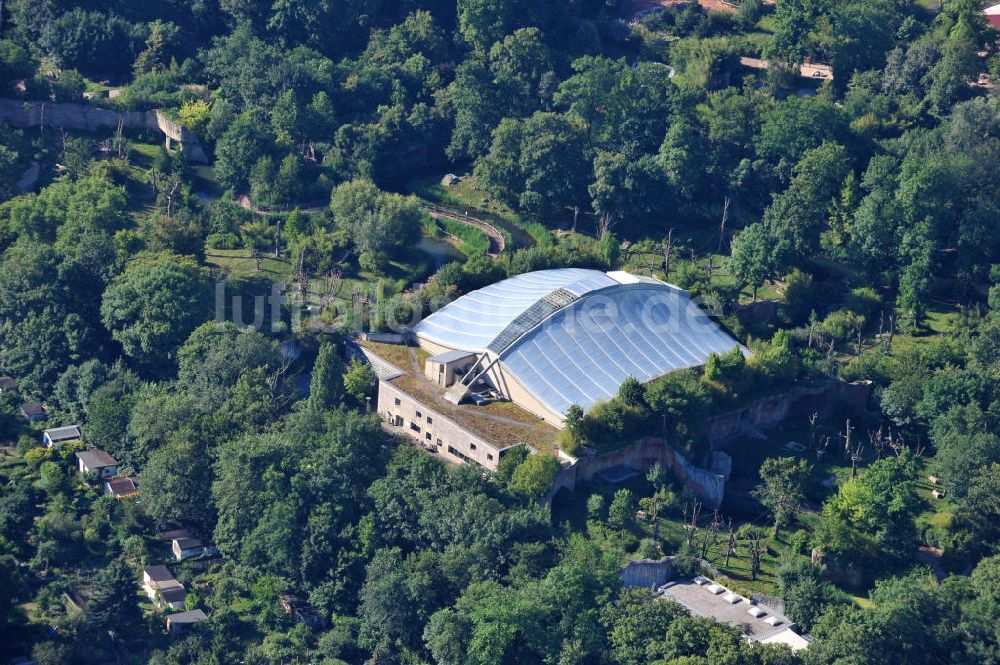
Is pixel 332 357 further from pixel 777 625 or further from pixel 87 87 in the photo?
pixel 87 87

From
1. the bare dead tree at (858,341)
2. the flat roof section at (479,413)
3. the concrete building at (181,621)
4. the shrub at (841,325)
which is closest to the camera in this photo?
the concrete building at (181,621)

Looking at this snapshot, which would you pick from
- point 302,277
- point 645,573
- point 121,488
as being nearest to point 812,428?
point 645,573

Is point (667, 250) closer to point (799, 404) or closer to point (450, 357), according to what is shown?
point (799, 404)

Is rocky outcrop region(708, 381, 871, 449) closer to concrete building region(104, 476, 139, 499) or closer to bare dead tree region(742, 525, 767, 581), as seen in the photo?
bare dead tree region(742, 525, 767, 581)

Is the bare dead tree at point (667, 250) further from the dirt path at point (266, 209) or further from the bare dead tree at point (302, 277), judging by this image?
the dirt path at point (266, 209)

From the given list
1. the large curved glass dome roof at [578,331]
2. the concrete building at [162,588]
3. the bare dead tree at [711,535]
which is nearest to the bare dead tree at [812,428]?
the large curved glass dome roof at [578,331]
